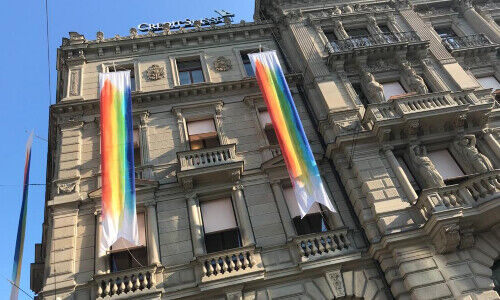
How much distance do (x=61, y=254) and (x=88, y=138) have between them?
225 inches

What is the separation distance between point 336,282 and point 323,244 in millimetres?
1445

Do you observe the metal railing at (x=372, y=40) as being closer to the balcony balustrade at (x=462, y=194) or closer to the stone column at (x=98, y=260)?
the balcony balustrade at (x=462, y=194)

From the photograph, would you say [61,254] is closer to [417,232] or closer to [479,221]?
[417,232]

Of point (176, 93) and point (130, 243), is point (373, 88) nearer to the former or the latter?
point (176, 93)

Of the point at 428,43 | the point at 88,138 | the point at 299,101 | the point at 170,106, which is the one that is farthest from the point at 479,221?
the point at 88,138

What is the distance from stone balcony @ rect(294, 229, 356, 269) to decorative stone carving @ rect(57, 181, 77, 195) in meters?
8.93

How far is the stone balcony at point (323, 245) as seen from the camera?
12.8m

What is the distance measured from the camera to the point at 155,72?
774 inches

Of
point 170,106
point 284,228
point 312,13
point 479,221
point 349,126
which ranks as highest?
point 312,13

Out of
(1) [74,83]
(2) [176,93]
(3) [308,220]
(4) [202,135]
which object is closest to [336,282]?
(3) [308,220]

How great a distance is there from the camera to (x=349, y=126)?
52.4 feet

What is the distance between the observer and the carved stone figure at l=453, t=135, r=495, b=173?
14352 millimetres

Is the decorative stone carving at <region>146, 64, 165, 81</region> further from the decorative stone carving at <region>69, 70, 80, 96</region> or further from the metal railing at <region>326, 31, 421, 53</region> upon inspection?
the metal railing at <region>326, 31, 421, 53</region>

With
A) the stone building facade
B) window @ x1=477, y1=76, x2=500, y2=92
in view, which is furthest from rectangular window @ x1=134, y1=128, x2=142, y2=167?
window @ x1=477, y1=76, x2=500, y2=92
